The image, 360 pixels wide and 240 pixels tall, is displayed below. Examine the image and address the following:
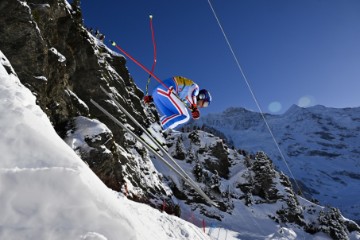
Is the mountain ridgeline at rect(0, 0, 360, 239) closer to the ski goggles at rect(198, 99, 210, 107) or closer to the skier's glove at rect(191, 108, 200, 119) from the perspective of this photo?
the skier's glove at rect(191, 108, 200, 119)

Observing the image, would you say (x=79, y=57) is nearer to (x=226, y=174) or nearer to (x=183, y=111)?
(x=183, y=111)

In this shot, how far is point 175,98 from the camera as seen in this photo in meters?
11.6

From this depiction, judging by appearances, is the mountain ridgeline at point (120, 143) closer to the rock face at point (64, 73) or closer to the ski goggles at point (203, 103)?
the rock face at point (64, 73)

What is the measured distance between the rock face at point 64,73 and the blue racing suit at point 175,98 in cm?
839

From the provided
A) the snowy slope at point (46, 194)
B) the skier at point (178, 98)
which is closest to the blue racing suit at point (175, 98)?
the skier at point (178, 98)

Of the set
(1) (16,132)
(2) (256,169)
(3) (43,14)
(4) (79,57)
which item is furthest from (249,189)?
(1) (16,132)

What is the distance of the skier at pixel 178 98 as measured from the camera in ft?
37.7

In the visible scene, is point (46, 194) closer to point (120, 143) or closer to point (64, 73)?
point (64, 73)

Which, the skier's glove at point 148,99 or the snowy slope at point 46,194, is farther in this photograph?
the skier's glove at point 148,99

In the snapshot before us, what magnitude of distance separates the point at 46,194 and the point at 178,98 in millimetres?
8813

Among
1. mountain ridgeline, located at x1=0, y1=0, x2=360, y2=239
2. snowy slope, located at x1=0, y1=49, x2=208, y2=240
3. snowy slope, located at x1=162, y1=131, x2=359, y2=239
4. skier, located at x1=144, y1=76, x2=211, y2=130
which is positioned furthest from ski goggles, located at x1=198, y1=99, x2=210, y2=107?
snowy slope, located at x1=162, y1=131, x2=359, y2=239

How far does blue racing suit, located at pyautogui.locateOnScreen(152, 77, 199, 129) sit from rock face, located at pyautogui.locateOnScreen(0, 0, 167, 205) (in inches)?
330

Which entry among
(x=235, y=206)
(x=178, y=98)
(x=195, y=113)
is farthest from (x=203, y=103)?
(x=235, y=206)

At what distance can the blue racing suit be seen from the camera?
11.5 metres
